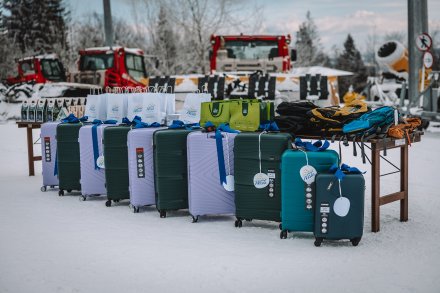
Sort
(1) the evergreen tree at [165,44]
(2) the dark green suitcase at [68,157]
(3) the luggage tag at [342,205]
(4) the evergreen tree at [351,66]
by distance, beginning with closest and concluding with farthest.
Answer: (3) the luggage tag at [342,205] → (2) the dark green suitcase at [68,157] → (1) the evergreen tree at [165,44] → (4) the evergreen tree at [351,66]

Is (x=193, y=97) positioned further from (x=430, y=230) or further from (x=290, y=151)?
(x=430, y=230)

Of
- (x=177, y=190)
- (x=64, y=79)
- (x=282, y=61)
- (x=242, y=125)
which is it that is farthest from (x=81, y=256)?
(x=64, y=79)

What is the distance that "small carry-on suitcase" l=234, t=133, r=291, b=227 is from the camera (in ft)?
17.1

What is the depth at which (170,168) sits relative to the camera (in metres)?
5.95

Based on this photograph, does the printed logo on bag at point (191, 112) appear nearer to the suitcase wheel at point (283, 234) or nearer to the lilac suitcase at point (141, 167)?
the lilac suitcase at point (141, 167)

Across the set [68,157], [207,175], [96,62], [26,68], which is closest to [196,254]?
[207,175]

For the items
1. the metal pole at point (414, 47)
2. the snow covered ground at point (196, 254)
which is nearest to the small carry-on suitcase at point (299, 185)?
the snow covered ground at point (196, 254)

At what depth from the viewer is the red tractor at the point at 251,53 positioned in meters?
14.0

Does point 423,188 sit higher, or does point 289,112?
point 289,112

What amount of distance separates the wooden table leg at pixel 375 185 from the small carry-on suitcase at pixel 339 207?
13.8 inches

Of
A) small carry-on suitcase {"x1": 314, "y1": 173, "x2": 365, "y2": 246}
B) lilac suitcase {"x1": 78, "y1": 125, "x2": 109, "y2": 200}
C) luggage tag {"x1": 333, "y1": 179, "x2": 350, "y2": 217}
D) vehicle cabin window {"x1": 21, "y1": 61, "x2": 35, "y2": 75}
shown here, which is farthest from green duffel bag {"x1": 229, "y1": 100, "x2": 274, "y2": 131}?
vehicle cabin window {"x1": 21, "y1": 61, "x2": 35, "y2": 75}

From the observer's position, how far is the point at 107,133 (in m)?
6.52

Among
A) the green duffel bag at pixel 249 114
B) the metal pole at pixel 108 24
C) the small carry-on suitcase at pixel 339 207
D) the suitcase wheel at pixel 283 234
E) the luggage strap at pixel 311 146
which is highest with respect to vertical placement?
the metal pole at pixel 108 24

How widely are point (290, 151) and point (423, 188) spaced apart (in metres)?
2.78
